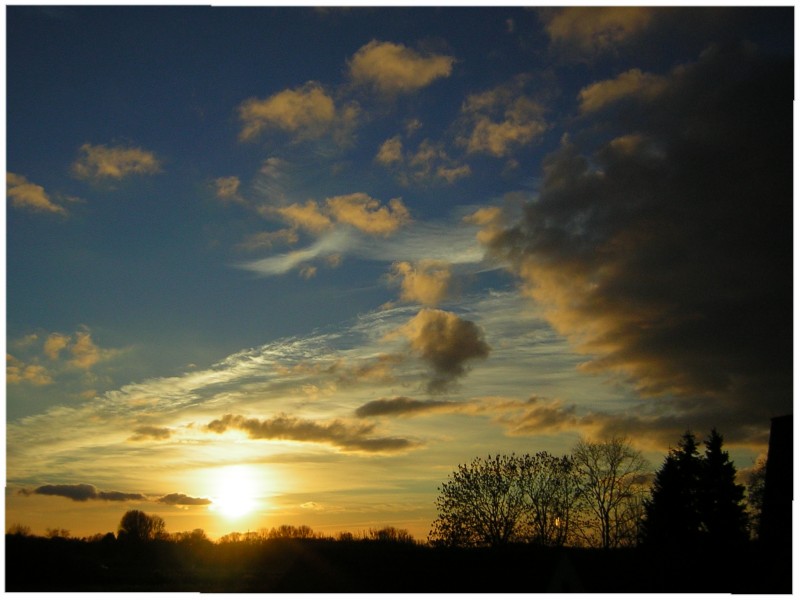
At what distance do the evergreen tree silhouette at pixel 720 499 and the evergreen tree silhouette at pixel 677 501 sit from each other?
517 millimetres

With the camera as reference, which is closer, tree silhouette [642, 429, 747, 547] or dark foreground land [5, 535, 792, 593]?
dark foreground land [5, 535, 792, 593]

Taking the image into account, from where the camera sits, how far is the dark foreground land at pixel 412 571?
2844 centimetres

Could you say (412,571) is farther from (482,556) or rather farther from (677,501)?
(677,501)

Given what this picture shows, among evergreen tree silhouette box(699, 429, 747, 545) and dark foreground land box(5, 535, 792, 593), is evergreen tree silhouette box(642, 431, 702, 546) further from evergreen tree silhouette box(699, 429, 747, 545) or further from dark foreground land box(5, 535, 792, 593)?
dark foreground land box(5, 535, 792, 593)

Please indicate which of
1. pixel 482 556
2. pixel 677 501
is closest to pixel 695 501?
pixel 677 501

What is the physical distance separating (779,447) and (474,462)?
2130 centimetres

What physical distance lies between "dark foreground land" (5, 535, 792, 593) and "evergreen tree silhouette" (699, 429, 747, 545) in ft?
17.9

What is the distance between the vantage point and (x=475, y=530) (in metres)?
50.9

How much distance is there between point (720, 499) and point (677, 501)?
2.47 metres

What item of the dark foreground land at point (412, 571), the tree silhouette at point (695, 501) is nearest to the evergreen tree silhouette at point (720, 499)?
the tree silhouette at point (695, 501)

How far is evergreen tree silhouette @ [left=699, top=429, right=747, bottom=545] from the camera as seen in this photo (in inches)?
1641

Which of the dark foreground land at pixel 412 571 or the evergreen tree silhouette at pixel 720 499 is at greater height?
the evergreen tree silhouette at pixel 720 499

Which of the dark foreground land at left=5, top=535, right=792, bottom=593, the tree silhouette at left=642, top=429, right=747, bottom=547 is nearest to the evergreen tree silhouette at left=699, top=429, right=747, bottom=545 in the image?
the tree silhouette at left=642, top=429, right=747, bottom=547

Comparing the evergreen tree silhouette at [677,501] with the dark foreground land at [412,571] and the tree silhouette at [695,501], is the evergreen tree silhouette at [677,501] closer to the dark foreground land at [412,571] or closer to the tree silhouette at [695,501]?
the tree silhouette at [695,501]
